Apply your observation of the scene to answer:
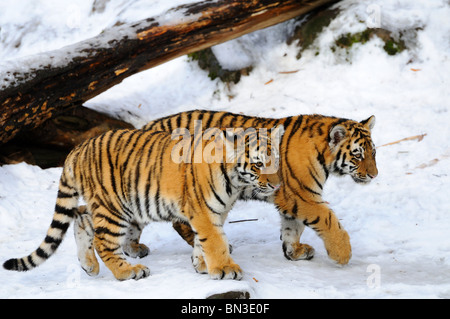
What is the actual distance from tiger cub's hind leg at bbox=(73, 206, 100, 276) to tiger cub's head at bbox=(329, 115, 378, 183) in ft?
6.97

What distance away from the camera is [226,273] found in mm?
4480

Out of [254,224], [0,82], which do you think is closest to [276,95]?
[254,224]

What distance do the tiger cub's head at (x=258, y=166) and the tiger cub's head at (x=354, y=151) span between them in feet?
1.97

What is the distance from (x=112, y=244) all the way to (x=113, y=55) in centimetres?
302

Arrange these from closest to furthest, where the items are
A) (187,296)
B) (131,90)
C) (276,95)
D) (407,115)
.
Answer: (187,296) < (407,115) < (276,95) < (131,90)

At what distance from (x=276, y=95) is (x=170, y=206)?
3648 mm

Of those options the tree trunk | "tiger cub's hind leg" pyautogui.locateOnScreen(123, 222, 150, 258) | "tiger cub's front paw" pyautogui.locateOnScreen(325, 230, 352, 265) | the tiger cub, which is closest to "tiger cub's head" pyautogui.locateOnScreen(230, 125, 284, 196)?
the tiger cub

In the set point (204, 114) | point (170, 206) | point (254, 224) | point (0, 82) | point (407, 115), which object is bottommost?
point (254, 224)

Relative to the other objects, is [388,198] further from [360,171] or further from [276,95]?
[276,95]

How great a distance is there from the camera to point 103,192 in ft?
15.8

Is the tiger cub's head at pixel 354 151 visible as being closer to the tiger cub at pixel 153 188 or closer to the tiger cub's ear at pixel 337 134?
the tiger cub's ear at pixel 337 134

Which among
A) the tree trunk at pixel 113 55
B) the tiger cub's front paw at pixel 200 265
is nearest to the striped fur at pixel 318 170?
the tiger cub's front paw at pixel 200 265

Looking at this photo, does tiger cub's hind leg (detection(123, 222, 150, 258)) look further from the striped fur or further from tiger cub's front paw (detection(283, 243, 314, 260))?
tiger cub's front paw (detection(283, 243, 314, 260))

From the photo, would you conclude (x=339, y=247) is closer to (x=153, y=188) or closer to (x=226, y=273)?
(x=226, y=273)
